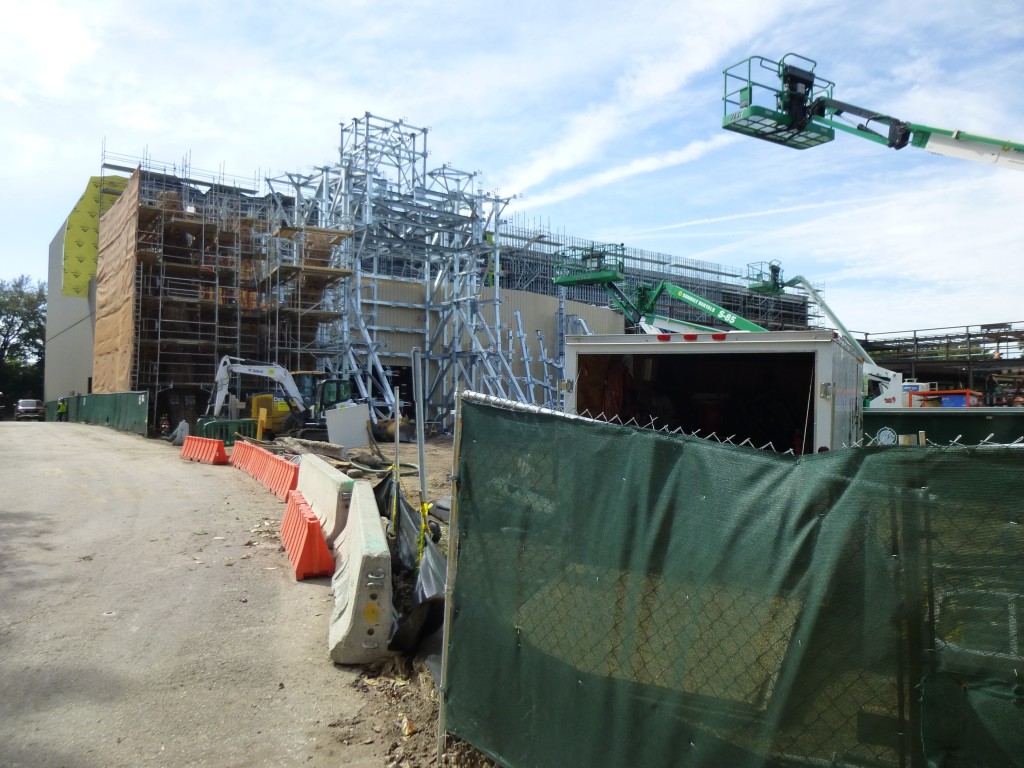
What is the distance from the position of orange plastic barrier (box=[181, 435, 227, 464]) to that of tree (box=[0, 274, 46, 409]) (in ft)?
180

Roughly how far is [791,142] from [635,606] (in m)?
14.2

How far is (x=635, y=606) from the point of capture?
12.0ft

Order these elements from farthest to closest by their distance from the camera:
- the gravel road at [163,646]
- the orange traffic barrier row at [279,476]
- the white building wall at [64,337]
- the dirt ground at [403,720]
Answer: the white building wall at [64,337] < the orange traffic barrier row at [279,476] < the gravel road at [163,646] < the dirt ground at [403,720]

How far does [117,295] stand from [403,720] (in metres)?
34.8

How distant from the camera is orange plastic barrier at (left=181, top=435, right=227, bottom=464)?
64.3 feet

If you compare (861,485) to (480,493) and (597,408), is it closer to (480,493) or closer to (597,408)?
(480,493)

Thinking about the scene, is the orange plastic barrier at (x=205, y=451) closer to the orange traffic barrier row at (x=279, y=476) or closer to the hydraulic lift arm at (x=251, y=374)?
the orange traffic barrier row at (x=279, y=476)

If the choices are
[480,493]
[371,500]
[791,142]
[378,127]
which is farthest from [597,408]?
[378,127]

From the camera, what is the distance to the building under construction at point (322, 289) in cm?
3136

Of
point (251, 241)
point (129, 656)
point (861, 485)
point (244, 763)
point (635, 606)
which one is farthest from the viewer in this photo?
point (251, 241)

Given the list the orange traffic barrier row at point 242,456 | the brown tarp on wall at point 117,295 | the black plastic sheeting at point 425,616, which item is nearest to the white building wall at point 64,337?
the brown tarp on wall at point 117,295

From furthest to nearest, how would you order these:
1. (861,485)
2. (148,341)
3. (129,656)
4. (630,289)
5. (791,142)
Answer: (630,289) → (148,341) → (791,142) → (129,656) → (861,485)

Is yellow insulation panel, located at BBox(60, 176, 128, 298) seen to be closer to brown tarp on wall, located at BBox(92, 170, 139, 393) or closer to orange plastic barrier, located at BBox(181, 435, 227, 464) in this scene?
brown tarp on wall, located at BBox(92, 170, 139, 393)

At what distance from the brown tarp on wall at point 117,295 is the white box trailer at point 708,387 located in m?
26.3
